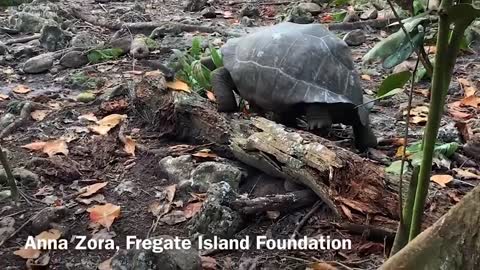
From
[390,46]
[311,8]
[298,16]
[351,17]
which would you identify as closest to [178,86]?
[390,46]

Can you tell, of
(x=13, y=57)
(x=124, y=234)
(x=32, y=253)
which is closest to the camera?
(x=32, y=253)

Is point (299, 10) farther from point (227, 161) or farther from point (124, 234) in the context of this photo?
point (124, 234)

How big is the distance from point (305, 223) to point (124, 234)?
792 millimetres

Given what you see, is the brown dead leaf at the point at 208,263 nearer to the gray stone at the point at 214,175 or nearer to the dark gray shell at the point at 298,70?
the gray stone at the point at 214,175

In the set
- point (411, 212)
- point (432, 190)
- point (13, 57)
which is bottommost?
point (13, 57)

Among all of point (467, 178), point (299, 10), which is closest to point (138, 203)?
point (467, 178)

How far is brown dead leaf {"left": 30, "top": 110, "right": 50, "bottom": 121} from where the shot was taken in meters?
4.17

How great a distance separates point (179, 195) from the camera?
122 inches

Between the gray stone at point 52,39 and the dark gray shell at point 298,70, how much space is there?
8.98 feet

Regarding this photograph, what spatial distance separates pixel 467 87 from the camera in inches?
178

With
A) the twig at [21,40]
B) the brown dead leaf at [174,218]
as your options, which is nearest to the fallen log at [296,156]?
the brown dead leaf at [174,218]

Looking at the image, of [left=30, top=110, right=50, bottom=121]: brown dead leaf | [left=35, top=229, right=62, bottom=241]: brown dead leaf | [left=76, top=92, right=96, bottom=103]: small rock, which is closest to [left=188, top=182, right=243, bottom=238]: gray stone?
[left=35, top=229, right=62, bottom=241]: brown dead leaf

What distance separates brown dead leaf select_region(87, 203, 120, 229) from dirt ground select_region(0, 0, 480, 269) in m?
0.03

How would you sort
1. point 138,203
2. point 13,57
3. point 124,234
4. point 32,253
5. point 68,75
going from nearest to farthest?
1. point 32,253
2. point 124,234
3. point 138,203
4. point 68,75
5. point 13,57
